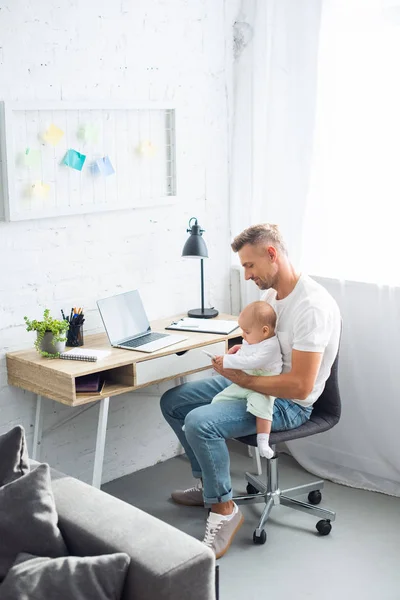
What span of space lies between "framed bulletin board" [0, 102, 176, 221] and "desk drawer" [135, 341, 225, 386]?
678 mm

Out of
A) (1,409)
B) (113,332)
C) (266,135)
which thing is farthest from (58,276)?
(266,135)

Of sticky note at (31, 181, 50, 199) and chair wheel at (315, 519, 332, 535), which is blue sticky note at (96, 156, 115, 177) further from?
chair wheel at (315, 519, 332, 535)

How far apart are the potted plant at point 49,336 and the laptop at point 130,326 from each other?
0.19 m

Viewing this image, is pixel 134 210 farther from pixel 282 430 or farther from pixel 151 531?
pixel 151 531

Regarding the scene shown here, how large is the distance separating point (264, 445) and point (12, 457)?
1.08 metres

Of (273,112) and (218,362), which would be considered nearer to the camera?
(218,362)

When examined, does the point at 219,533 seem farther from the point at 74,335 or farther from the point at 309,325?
the point at 74,335

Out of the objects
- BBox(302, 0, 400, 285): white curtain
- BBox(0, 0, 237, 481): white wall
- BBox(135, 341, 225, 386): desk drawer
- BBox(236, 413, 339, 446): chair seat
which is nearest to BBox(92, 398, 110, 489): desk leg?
BBox(135, 341, 225, 386): desk drawer

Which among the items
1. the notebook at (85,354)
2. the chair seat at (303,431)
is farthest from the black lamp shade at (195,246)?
the chair seat at (303,431)

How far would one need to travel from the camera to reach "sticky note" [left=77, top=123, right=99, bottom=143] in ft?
11.2

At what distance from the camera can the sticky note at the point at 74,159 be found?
11.0 ft

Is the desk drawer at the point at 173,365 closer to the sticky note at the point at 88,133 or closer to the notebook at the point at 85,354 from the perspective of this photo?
the notebook at the point at 85,354

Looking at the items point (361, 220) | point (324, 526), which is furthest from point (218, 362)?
point (361, 220)

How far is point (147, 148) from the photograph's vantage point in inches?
145
